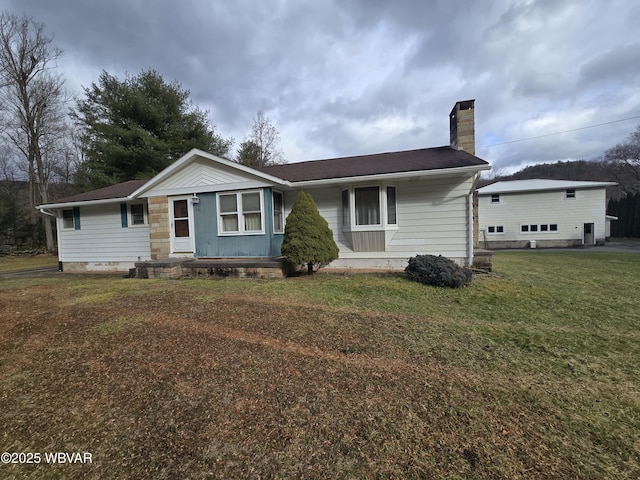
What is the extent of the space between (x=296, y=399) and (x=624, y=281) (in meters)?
9.49

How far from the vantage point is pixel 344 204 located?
8828 mm

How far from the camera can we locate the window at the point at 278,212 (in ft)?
29.7

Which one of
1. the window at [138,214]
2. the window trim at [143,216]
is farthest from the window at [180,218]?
the window at [138,214]

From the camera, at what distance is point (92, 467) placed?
71.7 inches

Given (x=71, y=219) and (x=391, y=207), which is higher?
(x=71, y=219)

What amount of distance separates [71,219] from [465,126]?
15.7 meters

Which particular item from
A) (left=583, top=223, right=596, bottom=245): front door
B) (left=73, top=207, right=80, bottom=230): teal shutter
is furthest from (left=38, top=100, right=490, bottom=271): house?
(left=583, top=223, right=596, bottom=245): front door

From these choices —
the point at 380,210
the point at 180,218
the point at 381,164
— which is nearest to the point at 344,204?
the point at 380,210

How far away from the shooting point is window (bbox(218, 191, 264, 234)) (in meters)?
8.74

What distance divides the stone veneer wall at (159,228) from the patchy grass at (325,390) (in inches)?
170

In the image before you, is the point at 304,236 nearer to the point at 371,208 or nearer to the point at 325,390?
the point at 371,208

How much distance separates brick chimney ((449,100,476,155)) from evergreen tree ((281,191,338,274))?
17.9ft

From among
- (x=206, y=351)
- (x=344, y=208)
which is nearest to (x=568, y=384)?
(x=206, y=351)

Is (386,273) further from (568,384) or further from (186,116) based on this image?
(186,116)
